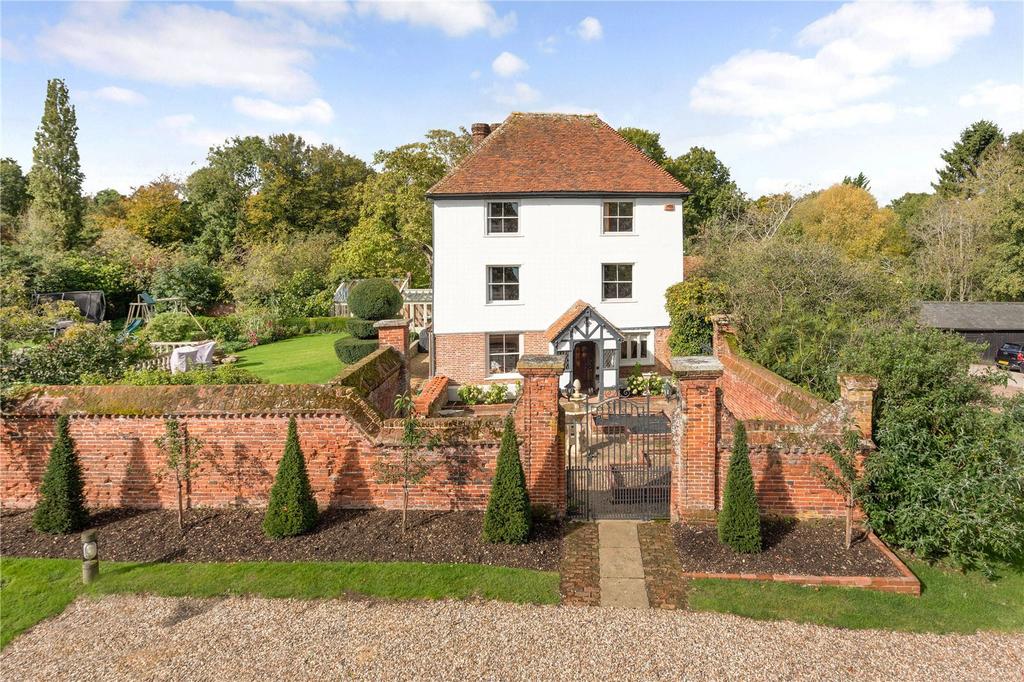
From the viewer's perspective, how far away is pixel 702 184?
44.6 meters

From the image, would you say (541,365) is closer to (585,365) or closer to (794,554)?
(794,554)

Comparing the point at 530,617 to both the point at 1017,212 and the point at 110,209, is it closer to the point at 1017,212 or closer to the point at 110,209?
the point at 1017,212

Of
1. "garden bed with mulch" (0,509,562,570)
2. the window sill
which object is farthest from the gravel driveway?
the window sill

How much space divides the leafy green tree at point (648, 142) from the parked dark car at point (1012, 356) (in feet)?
82.1

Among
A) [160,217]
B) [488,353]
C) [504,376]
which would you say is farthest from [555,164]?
[160,217]

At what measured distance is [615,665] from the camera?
237 inches

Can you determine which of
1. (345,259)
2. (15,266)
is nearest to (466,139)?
(345,259)

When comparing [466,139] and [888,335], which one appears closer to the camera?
[888,335]

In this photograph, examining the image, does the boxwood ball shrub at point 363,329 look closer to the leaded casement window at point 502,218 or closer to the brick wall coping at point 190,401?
the leaded casement window at point 502,218

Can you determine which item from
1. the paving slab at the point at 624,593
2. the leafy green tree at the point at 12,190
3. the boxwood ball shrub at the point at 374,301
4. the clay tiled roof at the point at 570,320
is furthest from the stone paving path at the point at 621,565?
the leafy green tree at the point at 12,190

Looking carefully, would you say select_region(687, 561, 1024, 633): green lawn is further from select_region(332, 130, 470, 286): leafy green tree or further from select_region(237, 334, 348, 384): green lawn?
select_region(332, 130, 470, 286): leafy green tree

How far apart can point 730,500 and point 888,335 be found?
385 cm

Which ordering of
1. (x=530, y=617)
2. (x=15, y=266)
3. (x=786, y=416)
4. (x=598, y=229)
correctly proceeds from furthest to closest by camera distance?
(x=15, y=266)
(x=598, y=229)
(x=786, y=416)
(x=530, y=617)

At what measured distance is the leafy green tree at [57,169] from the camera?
4006 centimetres
